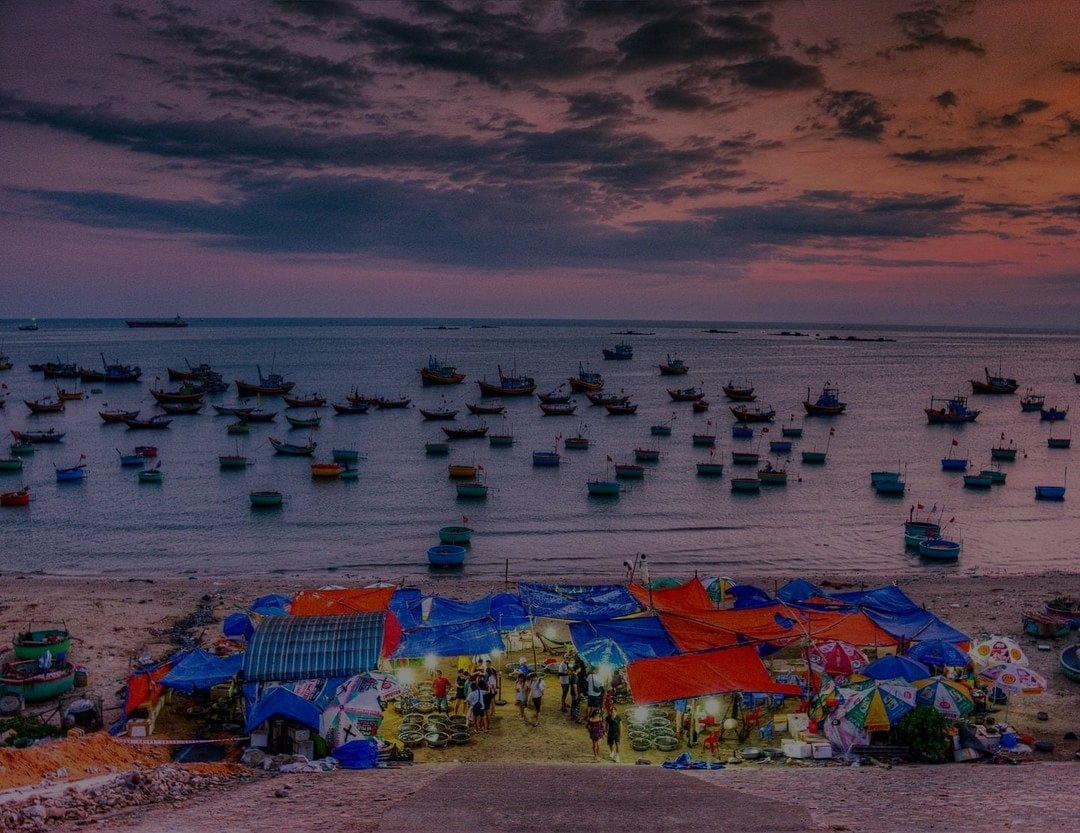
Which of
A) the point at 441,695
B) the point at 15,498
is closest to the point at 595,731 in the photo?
the point at 441,695

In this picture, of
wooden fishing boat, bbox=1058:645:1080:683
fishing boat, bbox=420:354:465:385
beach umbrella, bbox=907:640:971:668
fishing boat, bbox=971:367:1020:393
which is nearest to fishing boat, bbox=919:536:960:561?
wooden fishing boat, bbox=1058:645:1080:683

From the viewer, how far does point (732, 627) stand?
17391 mm

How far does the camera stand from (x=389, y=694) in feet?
55.1

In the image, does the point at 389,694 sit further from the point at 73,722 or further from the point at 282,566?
the point at 282,566

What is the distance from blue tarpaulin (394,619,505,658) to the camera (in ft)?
54.9

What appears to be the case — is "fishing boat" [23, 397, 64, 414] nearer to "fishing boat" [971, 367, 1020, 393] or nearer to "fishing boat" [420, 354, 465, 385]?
"fishing boat" [420, 354, 465, 385]

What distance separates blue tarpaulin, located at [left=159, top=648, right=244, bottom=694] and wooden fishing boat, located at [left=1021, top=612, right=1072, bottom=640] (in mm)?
20820

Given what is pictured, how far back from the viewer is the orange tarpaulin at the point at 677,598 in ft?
63.6

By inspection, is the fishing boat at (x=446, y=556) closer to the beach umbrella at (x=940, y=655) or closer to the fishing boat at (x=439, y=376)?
the beach umbrella at (x=940, y=655)

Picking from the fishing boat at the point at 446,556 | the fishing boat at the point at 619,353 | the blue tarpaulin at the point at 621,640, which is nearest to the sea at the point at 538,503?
the fishing boat at the point at 446,556

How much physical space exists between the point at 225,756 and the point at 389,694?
11.5 ft

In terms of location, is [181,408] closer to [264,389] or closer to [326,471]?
[264,389]

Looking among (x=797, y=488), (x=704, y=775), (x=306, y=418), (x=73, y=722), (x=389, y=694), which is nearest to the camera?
(x=704, y=775)

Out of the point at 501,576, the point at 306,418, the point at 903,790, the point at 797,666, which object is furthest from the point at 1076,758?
the point at 306,418
